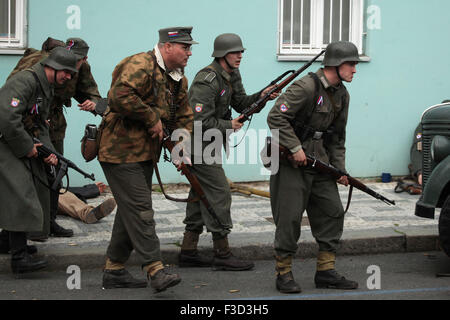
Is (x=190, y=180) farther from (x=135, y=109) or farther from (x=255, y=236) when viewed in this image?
(x=255, y=236)

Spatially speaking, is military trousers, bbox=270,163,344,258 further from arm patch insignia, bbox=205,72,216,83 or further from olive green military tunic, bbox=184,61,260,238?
arm patch insignia, bbox=205,72,216,83

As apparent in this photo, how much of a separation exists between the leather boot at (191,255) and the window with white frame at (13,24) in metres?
3.85

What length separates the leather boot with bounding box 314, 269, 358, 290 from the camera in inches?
231

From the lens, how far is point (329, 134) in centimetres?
589

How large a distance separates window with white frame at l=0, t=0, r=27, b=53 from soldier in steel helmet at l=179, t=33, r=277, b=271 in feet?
11.6

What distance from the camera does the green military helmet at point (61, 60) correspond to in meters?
6.06

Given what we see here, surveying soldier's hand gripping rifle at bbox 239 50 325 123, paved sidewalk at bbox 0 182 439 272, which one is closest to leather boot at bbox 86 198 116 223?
paved sidewalk at bbox 0 182 439 272

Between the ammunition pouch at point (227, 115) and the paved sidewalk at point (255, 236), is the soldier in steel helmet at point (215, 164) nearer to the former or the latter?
the ammunition pouch at point (227, 115)

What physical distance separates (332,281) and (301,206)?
656 millimetres

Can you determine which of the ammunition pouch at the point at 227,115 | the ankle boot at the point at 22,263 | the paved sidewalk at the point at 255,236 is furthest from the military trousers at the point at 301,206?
the ankle boot at the point at 22,263
